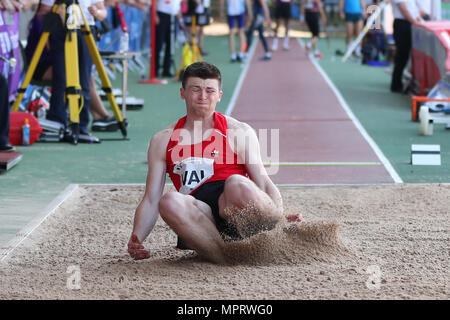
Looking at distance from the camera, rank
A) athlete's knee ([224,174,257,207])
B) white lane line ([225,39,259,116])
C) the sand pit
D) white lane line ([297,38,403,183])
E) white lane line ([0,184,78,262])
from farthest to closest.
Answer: white lane line ([225,39,259,116]), white lane line ([297,38,403,183]), white lane line ([0,184,78,262]), athlete's knee ([224,174,257,207]), the sand pit

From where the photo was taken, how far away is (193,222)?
206 inches

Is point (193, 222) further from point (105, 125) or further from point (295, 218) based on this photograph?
point (105, 125)

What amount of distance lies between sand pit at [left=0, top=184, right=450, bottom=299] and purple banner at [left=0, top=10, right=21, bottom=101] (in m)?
5.11

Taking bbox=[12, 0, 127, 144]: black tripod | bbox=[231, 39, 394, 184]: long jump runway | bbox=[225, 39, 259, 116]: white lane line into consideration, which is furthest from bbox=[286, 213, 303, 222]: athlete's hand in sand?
bbox=[225, 39, 259, 116]: white lane line

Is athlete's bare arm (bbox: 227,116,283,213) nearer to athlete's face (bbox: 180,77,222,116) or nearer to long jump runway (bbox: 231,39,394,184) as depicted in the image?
athlete's face (bbox: 180,77,222,116)

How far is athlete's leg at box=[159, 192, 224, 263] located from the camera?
516cm

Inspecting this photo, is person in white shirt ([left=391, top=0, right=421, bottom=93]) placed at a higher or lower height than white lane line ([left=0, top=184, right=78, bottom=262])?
higher

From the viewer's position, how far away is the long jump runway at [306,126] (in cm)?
891

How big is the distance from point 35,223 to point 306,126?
618cm

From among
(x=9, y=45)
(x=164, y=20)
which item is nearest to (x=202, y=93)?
(x=9, y=45)

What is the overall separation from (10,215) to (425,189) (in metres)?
3.69

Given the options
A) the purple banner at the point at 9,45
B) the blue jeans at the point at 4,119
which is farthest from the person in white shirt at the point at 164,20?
the blue jeans at the point at 4,119

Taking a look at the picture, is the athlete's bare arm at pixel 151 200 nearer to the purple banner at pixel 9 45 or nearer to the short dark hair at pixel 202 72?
the short dark hair at pixel 202 72
